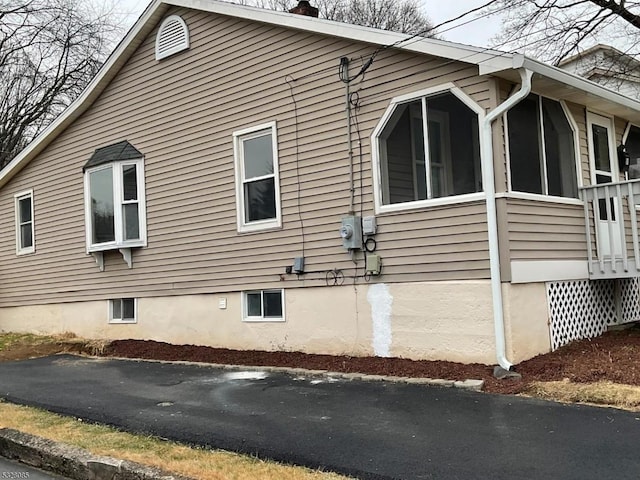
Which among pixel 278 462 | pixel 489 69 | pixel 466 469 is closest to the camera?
pixel 466 469

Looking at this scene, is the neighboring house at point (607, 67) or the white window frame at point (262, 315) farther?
the neighboring house at point (607, 67)

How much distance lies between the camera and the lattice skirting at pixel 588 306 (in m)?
8.84

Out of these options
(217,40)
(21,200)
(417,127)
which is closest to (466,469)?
(417,127)

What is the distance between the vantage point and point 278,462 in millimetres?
5168

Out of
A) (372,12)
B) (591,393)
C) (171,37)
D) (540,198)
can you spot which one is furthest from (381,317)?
(372,12)

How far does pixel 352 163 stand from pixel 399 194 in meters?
0.86

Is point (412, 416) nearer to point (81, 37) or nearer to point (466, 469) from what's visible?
point (466, 469)

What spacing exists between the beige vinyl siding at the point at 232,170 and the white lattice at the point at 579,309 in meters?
1.49

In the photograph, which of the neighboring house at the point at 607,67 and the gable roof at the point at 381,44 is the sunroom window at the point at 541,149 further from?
the neighboring house at the point at 607,67

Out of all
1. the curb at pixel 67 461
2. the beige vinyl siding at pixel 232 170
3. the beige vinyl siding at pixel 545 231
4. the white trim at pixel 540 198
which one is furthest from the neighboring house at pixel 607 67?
the curb at pixel 67 461

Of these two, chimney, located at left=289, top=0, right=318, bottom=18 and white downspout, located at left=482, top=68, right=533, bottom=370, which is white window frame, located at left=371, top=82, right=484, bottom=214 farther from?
chimney, located at left=289, top=0, right=318, bottom=18

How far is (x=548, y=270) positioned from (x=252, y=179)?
4.90 meters

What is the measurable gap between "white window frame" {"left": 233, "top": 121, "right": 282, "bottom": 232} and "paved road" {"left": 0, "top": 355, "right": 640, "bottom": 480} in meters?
2.51

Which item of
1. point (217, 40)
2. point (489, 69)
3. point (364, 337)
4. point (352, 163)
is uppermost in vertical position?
A: point (217, 40)
